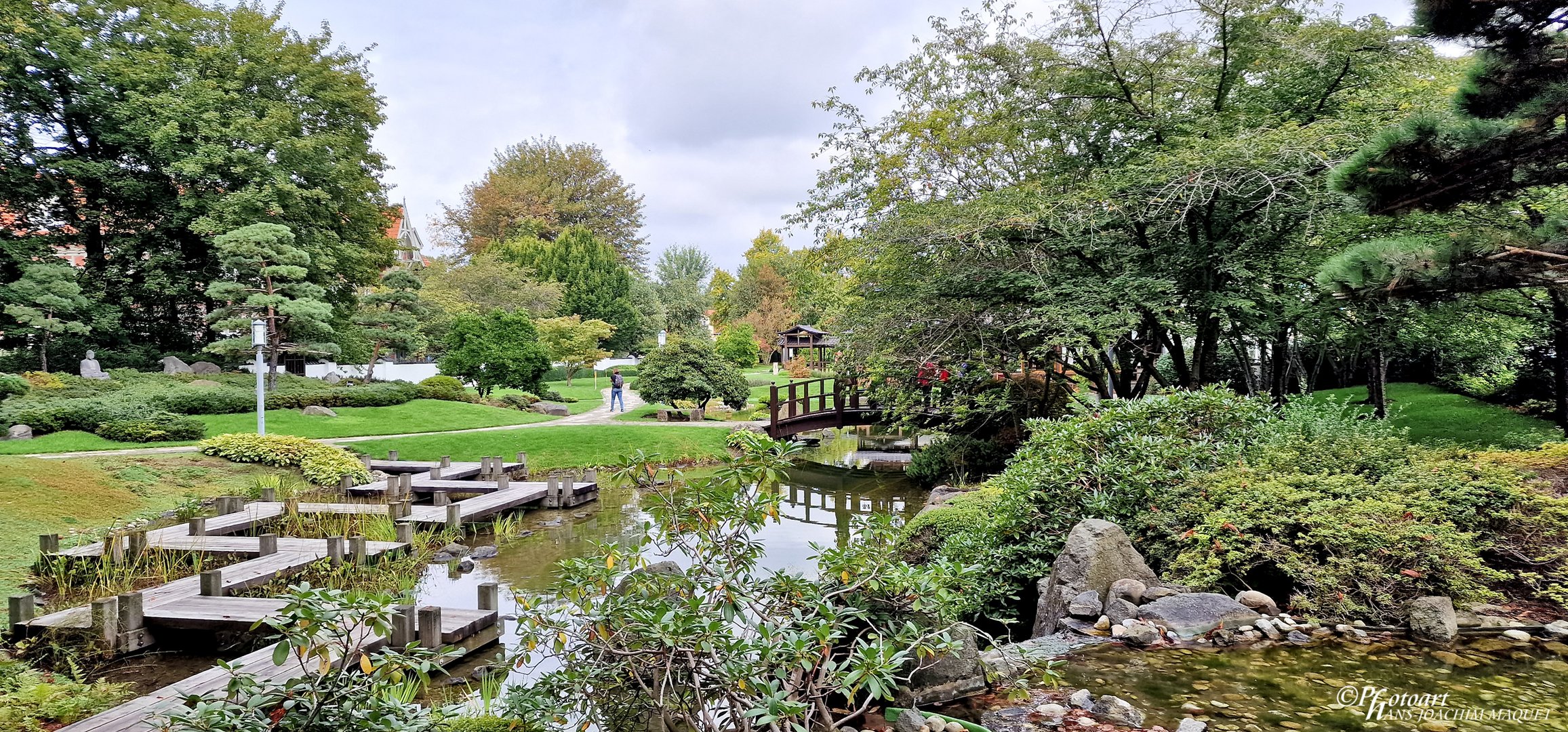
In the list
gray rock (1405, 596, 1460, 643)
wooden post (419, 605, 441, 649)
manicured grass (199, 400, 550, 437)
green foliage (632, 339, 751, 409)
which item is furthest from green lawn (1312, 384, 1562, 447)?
manicured grass (199, 400, 550, 437)

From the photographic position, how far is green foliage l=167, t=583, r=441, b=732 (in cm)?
231

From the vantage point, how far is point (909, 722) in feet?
10.7

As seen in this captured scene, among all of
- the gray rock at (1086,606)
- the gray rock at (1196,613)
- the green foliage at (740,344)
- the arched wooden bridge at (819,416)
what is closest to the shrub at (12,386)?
the arched wooden bridge at (819,416)

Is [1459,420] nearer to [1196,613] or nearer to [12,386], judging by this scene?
[1196,613]

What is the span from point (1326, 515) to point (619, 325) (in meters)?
36.1

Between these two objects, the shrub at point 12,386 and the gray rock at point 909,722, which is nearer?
the gray rock at point 909,722

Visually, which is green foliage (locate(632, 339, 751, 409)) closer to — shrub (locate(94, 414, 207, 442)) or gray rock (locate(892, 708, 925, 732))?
shrub (locate(94, 414, 207, 442))

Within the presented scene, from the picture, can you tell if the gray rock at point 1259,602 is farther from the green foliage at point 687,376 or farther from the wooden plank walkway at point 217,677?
the green foliage at point 687,376

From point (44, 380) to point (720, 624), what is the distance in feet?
65.9

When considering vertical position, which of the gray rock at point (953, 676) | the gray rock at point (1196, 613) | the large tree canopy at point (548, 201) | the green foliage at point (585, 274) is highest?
the large tree canopy at point (548, 201)

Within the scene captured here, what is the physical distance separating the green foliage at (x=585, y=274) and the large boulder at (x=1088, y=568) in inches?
1312

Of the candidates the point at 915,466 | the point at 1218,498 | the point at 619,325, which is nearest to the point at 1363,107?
the point at 1218,498

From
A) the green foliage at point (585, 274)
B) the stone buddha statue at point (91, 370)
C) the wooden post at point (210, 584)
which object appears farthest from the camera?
the green foliage at point (585, 274)

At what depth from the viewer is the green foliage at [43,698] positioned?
361cm
